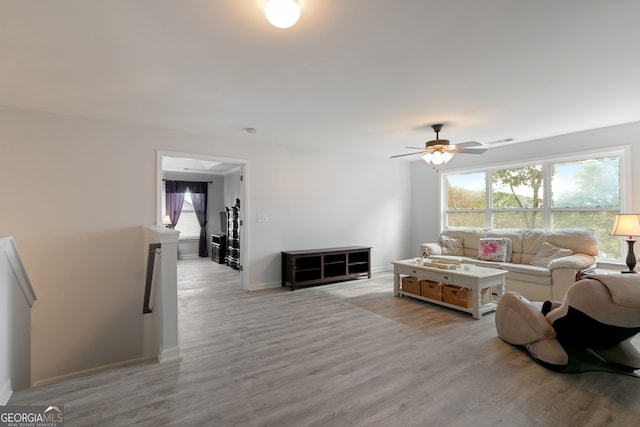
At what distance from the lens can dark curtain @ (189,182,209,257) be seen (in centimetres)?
918

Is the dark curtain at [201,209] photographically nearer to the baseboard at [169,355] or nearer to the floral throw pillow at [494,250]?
the baseboard at [169,355]

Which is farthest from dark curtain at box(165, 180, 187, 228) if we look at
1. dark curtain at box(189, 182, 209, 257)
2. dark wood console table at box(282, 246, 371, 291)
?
dark wood console table at box(282, 246, 371, 291)

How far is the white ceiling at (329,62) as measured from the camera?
187 cm

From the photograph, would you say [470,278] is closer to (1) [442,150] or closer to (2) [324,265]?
(1) [442,150]

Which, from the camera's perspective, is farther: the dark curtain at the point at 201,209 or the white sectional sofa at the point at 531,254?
the dark curtain at the point at 201,209

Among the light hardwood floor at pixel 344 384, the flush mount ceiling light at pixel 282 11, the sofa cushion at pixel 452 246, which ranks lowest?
the light hardwood floor at pixel 344 384

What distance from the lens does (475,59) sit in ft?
8.00

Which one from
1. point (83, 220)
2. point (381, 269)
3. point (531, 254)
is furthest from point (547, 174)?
point (83, 220)

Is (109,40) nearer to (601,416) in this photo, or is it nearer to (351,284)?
(601,416)

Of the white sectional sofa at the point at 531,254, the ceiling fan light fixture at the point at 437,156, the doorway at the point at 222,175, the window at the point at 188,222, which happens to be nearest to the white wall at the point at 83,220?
the doorway at the point at 222,175

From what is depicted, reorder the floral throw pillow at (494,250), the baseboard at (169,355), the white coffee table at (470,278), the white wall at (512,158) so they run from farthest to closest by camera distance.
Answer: the floral throw pillow at (494,250) → the white wall at (512,158) → the white coffee table at (470,278) → the baseboard at (169,355)

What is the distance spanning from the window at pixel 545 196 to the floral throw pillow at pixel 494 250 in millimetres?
739

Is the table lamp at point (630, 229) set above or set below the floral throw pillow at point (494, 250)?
above

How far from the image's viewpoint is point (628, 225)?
361 centimetres
